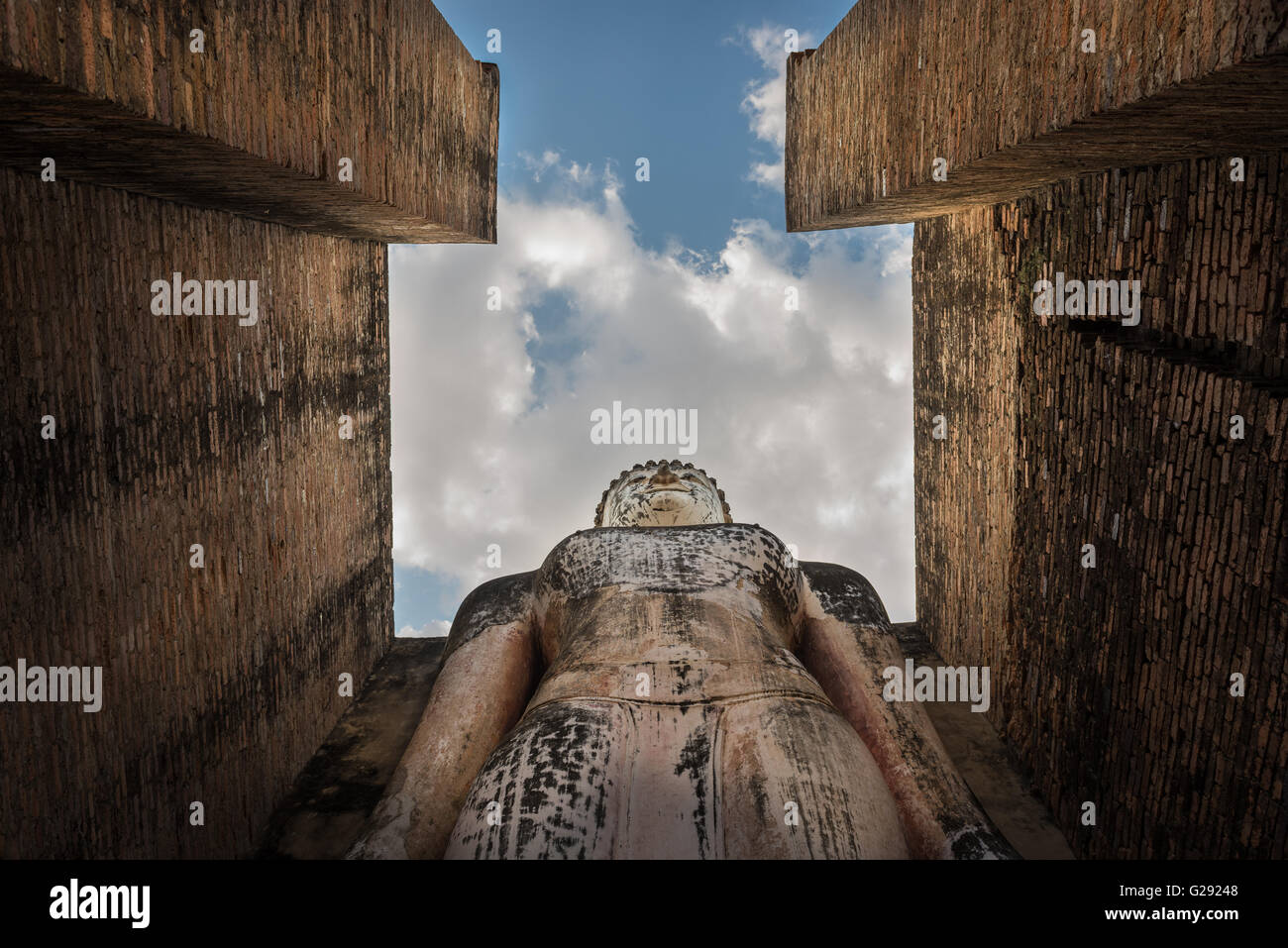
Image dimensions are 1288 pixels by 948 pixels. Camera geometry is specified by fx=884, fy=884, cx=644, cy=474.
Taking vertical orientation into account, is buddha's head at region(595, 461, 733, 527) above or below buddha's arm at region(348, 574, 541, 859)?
above

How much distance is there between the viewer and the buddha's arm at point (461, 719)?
300cm

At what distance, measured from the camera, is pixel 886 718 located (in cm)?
340

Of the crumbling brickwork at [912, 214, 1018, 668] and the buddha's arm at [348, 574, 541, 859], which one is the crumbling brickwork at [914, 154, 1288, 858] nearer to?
the crumbling brickwork at [912, 214, 1018, 668]

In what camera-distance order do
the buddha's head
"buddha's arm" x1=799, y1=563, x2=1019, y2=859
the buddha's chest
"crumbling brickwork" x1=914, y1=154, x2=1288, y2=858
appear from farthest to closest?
the buddha's head < the buddha's chest < "buddha's arm" x1=799, y1=563, x2=1019, y2=859 < "crumbling brickwork" x1=914, y1=154, x2=1288, y2=858

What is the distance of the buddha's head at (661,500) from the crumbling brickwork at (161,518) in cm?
174

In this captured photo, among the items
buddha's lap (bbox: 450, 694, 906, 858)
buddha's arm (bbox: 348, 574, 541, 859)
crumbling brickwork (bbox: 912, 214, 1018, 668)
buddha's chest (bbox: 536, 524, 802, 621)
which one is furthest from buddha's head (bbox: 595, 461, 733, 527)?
buddha's lap (bbox: 450, 694, 906, 858)

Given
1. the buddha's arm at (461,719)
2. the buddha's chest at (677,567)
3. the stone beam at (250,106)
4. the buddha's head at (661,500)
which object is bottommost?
the buddha's arm at (461,719)

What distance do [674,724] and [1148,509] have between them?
6.66ft

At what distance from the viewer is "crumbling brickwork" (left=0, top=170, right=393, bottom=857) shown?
2.69 m

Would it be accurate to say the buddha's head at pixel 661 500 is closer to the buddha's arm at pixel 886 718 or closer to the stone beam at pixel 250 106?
the buddha's arm at pixel 886 718

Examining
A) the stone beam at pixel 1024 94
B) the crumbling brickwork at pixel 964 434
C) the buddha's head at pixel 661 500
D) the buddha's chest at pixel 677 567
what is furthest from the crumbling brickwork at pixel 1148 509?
the buddha's head at pixel 661 500

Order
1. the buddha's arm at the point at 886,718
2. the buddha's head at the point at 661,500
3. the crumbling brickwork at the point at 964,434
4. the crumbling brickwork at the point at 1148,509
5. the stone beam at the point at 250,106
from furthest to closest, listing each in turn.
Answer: the crumbling brickwork at the point at 964,434
the buddha's head at the point at 661,500
the buddha's arm at the point at 886,718
the crumbling brickwork at the point at 1148,509
the stone beam at the point at 250,106

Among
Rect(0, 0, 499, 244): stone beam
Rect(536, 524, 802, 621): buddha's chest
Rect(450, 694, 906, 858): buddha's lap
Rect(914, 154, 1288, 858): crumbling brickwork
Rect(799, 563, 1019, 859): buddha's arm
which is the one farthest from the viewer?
Rect(536, 524, 802, 621): buddha's chest

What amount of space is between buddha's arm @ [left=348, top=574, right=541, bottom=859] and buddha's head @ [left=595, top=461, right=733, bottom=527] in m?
0.89
